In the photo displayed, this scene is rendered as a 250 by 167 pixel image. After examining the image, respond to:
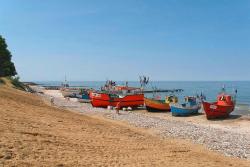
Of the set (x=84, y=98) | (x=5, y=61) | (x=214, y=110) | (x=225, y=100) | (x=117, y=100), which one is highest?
(x=5, y=61)

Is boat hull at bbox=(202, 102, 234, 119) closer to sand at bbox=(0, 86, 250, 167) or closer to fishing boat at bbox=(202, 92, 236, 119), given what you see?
fishing boat at bbox=(202, 92, 236, 119)

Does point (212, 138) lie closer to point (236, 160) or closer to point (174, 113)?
point (236, 160)

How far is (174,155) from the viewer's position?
15.6 meters

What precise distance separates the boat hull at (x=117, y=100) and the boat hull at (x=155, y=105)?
324 centimetres

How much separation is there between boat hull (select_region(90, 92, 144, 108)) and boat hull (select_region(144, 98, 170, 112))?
10.6 feet

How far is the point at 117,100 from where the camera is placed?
50.0 meters

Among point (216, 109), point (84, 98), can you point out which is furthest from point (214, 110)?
point (84, 98)

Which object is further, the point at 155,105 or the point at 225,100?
the point at 155,105

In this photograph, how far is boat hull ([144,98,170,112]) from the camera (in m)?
47.1

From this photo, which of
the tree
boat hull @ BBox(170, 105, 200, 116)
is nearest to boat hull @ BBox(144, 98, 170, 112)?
boat hull @ BBox(170, 105, 200, 116)

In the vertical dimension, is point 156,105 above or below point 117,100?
below

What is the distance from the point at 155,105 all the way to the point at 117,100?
5.56 metres

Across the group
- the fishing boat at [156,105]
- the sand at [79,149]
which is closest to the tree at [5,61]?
the fishing boat at [156,105]

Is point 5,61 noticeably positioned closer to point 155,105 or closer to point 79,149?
point 155,105
